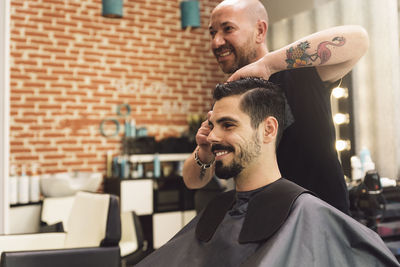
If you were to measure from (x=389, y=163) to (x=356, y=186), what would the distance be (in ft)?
2.46

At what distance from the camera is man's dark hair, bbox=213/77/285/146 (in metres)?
1.26

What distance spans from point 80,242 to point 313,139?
2.03m

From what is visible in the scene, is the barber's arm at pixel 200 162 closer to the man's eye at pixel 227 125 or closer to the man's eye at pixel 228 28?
the man's eye at pixel 227 125

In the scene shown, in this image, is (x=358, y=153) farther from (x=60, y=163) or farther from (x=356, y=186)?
(x=60, y=163)

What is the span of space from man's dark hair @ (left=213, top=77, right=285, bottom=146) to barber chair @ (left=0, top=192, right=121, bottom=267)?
1.62 metres

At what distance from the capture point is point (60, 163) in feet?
15.9

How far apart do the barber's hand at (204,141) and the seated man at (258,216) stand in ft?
0.19

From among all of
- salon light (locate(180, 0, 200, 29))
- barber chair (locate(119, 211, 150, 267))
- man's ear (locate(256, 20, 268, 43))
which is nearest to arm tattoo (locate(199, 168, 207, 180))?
man's ear (locate(256, 20, 268, 43))

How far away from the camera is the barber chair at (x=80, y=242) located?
7.99 ft

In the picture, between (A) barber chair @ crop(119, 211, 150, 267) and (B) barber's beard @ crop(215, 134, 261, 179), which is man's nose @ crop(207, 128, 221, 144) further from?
(A) barber chair @ crop(119, 211, 150, 267)

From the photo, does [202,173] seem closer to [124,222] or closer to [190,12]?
[124,222]

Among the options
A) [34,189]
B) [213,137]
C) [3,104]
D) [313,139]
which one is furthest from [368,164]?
[34,189]

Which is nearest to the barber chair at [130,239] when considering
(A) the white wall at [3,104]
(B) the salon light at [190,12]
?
(A) the white wall at [3,104]

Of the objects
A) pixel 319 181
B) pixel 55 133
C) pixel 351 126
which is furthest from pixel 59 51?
pixel 319 181
